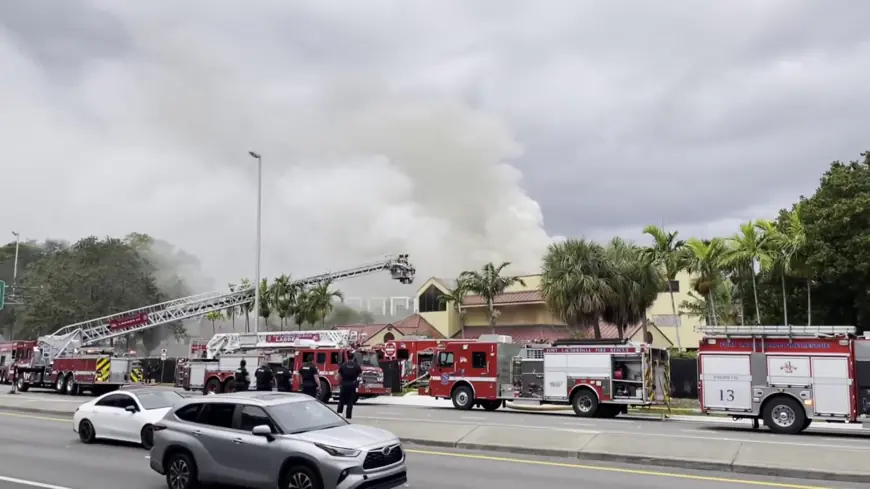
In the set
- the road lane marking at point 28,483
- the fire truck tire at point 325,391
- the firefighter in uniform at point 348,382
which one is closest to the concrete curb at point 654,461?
the firefighter in uniform at point 348,382

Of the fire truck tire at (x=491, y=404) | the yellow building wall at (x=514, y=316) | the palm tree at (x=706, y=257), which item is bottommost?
the fire truck tire at (x=491, y=404)

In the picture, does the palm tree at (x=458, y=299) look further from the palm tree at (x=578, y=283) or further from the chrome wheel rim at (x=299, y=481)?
the chrome wheel rim at (x=299, y=481)

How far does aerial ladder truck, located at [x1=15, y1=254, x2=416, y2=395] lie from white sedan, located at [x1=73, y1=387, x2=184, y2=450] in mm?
22351

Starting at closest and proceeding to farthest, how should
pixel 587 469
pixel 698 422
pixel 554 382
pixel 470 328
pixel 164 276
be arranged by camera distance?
1. pixel 587 469
2. pixel 698 422
3. pixel 554 382
4. pixel 470 328
5. pixel 164 276

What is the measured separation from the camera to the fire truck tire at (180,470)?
9.45 metres

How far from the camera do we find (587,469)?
38.4 ft

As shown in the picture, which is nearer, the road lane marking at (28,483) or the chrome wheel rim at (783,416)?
the road lane marking at (28,483)

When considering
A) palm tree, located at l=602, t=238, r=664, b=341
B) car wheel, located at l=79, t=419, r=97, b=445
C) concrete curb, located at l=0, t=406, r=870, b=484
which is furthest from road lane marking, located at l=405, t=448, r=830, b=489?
palm tree, located at l=602, t=238, r=664, b=341

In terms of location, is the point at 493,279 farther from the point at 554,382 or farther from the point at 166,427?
the point at 166,427

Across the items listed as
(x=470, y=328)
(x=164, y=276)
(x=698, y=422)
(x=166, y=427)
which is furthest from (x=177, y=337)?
(x=166, y=427)

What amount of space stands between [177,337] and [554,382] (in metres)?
49.2

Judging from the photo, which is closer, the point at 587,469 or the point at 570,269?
the point at 587,469

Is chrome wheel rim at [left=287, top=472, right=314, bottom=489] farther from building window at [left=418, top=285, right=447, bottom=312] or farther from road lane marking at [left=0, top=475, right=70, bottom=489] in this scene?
building window at [left=418, top=285, right=447, bottom=312]

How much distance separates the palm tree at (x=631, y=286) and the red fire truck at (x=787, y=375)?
1656 centimetres
